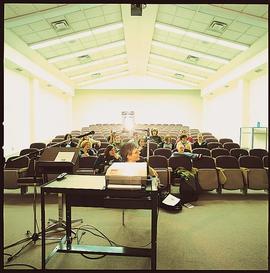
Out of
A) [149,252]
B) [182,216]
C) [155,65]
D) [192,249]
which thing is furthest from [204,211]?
[155,65]

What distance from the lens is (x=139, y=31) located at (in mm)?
7910

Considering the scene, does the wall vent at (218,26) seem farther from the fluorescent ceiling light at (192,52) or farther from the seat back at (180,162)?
the seat back at (180,162)

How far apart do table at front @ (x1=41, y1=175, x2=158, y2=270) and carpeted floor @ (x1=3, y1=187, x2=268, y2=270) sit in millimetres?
113

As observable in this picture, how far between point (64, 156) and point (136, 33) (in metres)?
6.10

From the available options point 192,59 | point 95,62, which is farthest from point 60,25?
point 192,59

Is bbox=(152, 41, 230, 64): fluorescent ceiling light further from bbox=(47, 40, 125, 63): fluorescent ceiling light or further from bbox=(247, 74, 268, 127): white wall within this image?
bbox=(247, 74, 268, 127): white wall

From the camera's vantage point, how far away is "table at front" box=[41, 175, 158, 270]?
2.34m

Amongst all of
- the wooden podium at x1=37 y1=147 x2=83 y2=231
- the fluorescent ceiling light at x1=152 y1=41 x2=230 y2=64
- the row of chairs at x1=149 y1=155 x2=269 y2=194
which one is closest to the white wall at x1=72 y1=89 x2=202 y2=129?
the fluorescent ceiling light at x1=152 y1=41 x2=230 y2=64

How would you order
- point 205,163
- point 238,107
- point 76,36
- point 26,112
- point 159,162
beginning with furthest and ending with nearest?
1. point 238,107
2. point 26,112
3. point 76,36
4. point 159,162
5. point 205,163

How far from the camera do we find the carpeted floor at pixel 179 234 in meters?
2.70

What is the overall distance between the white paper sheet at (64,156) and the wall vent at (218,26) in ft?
17.9

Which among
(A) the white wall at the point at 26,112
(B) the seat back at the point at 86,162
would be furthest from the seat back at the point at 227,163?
(A) the white wall at the point at 26,112

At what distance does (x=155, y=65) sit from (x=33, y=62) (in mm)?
6120

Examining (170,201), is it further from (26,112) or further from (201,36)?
(26,112)
